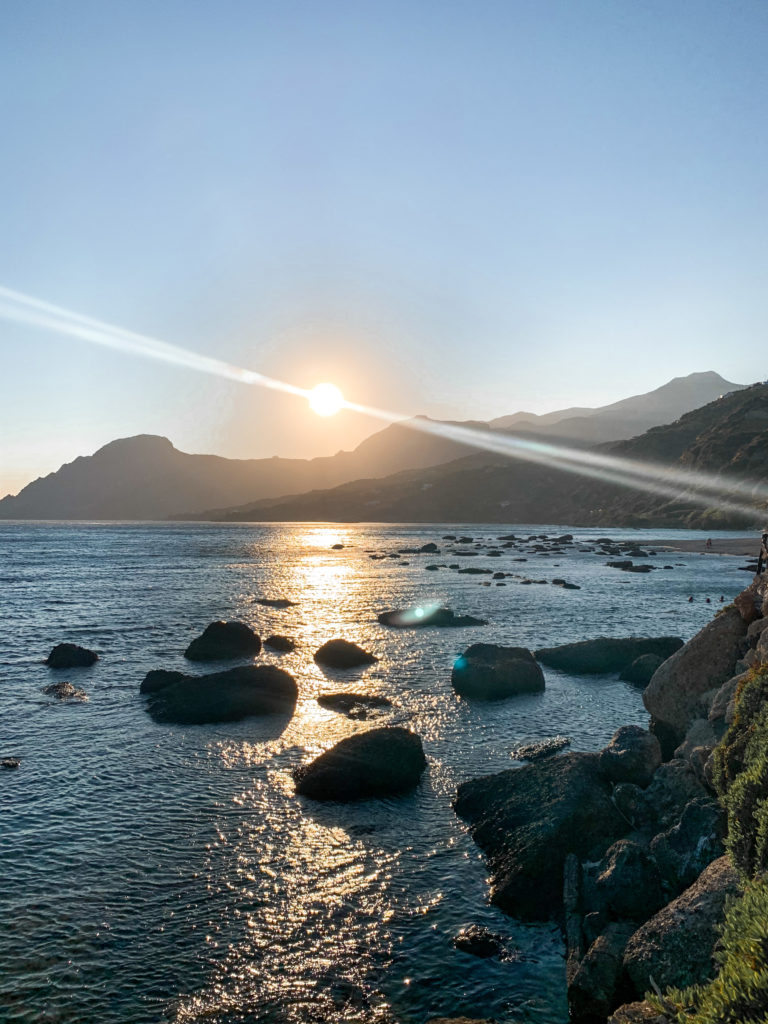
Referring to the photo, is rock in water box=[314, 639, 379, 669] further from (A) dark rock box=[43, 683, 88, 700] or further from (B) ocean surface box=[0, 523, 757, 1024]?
(A) dark rock box=[43, 683, 88, 700]

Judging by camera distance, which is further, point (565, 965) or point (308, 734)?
point (308, 734)

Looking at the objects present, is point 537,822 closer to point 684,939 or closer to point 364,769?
point 364,769

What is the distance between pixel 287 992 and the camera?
1087cm

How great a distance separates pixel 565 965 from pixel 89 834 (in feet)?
36.5

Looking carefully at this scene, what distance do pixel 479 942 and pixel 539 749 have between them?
9.82 metres

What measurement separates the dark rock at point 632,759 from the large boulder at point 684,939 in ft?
20.6

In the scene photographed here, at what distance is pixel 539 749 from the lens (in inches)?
846

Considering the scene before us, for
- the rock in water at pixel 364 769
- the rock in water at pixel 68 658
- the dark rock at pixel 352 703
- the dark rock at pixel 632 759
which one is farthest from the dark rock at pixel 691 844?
the rock in water at pixel 68 658

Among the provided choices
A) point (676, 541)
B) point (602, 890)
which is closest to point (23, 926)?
point (602, 890)

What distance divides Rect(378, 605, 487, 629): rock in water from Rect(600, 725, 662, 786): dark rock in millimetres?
28306

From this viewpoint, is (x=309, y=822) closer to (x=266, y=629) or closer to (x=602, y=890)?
(x=602, y=890)

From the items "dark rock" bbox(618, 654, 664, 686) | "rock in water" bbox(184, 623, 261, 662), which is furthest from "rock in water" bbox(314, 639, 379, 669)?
"dark rock" bbox(618, 654, 664, 686)

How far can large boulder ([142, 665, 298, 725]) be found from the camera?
2488 centimetres

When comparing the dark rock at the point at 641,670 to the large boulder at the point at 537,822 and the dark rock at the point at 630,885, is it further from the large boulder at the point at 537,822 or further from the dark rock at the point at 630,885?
the dark rock at the point at 630,885
